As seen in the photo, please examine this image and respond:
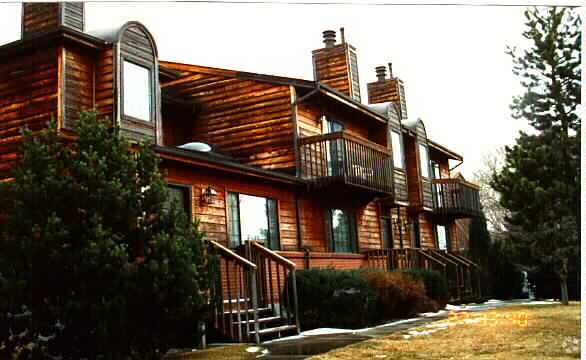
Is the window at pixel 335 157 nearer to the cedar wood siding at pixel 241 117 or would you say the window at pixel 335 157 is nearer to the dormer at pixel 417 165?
the cedar wood siding at pixel 241 117

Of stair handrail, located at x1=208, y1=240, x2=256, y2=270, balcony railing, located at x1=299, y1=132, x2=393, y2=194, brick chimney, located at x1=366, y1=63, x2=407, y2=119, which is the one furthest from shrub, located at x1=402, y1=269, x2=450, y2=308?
brick chimney, located at x1=366, y1=63, x2=407, y2=119

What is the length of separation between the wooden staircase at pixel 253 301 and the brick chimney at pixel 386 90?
36.0 feet

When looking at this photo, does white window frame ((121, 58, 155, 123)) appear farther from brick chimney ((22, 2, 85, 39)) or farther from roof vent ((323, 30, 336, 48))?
roof vent ((323, 30, 336, 48))

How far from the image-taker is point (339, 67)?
15.8 m

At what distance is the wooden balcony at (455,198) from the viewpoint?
1666 centimetres

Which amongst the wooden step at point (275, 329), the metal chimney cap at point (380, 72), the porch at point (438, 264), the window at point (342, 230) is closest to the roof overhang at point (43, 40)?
the wooden step at point (275, 329)

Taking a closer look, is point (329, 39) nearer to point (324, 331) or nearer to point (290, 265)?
point (290, 265)

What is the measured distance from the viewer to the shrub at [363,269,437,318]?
34.4 ft

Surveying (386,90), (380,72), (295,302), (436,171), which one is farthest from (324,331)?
(380,72)

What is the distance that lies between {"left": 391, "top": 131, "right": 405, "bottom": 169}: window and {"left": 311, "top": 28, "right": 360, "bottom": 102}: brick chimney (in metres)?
1.36

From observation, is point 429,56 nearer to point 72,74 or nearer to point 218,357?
point 218,357

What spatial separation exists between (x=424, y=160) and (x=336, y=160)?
20.0ft

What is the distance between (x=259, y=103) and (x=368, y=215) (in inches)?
155

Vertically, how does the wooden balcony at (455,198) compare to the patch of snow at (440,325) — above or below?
above
